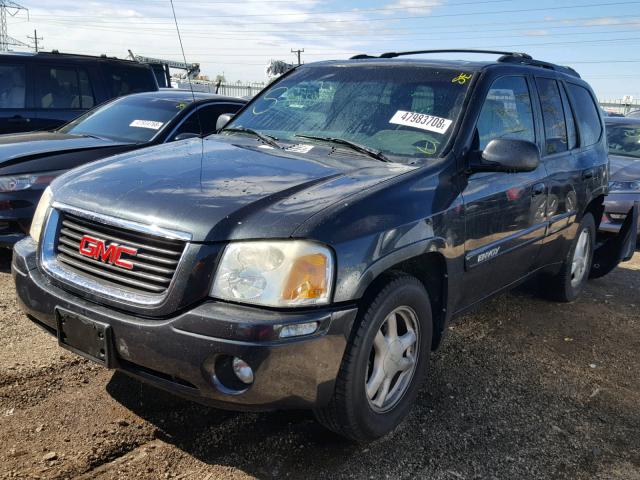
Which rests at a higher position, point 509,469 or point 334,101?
point 334,101

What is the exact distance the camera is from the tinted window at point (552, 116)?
13.7ft

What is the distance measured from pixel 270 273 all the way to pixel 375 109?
1.60m

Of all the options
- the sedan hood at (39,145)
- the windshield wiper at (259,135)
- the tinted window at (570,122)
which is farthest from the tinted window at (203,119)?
the tinted window at (570,122)

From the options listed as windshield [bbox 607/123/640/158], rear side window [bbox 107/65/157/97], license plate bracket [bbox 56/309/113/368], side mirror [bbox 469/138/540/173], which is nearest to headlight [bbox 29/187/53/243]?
license plate bracket [bbox 56/309/113/368]

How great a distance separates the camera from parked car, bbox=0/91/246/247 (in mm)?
4797

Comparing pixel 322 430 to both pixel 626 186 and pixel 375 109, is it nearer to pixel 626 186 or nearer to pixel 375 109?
pixel 375 109

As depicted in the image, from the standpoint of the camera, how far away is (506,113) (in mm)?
3721

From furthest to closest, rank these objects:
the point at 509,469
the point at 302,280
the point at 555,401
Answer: the point at 555,401 < the point at 509,469 < the point at 302,280

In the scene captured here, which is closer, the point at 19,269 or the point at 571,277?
the point at 19,269

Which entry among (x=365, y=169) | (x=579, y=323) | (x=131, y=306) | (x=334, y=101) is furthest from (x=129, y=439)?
(x=579, y=323)

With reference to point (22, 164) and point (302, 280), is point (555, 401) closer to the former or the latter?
point (302, 280)

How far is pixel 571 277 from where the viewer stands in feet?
16.5

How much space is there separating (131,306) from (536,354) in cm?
285

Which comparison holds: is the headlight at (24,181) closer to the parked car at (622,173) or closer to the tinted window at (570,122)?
the tinted window at (570,122)
